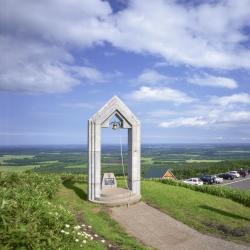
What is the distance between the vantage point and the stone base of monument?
17.3 meters

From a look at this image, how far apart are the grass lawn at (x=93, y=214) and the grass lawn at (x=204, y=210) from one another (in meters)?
3.11

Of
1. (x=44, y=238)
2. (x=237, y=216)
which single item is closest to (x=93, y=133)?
(x=237, y=216)

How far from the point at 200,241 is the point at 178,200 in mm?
6059

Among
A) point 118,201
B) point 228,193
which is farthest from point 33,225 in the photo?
point 228,193

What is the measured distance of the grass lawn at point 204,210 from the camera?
47.2 ft

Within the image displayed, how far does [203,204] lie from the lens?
18.3 m

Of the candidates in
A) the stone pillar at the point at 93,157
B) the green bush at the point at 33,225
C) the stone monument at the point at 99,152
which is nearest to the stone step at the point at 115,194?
the stone monument at the point at 99,152

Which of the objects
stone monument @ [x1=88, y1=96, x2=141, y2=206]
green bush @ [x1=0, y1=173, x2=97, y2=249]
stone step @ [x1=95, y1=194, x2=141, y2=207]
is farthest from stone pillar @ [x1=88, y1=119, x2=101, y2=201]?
green bush @ [x1=0, y1=173, x2=97, y2=249]

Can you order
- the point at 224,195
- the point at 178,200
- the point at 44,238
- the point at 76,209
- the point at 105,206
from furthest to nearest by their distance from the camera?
the point at 224,195, the point at 178,200, the point at 105,206, the point at 76,209, the point at 44,238

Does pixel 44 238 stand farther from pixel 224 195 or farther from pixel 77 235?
pixel 224 195

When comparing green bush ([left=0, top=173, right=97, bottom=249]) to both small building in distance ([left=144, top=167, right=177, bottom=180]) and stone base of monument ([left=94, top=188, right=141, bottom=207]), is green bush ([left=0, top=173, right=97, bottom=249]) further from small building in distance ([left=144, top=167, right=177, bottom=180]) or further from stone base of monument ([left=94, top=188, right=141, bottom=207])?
small building in distance ([left=144, top=167, right=177, bottom=180])

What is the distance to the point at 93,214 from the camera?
15523 millimetres

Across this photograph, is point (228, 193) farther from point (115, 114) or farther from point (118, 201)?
point (115, 114)

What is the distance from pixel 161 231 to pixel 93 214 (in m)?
3.29
